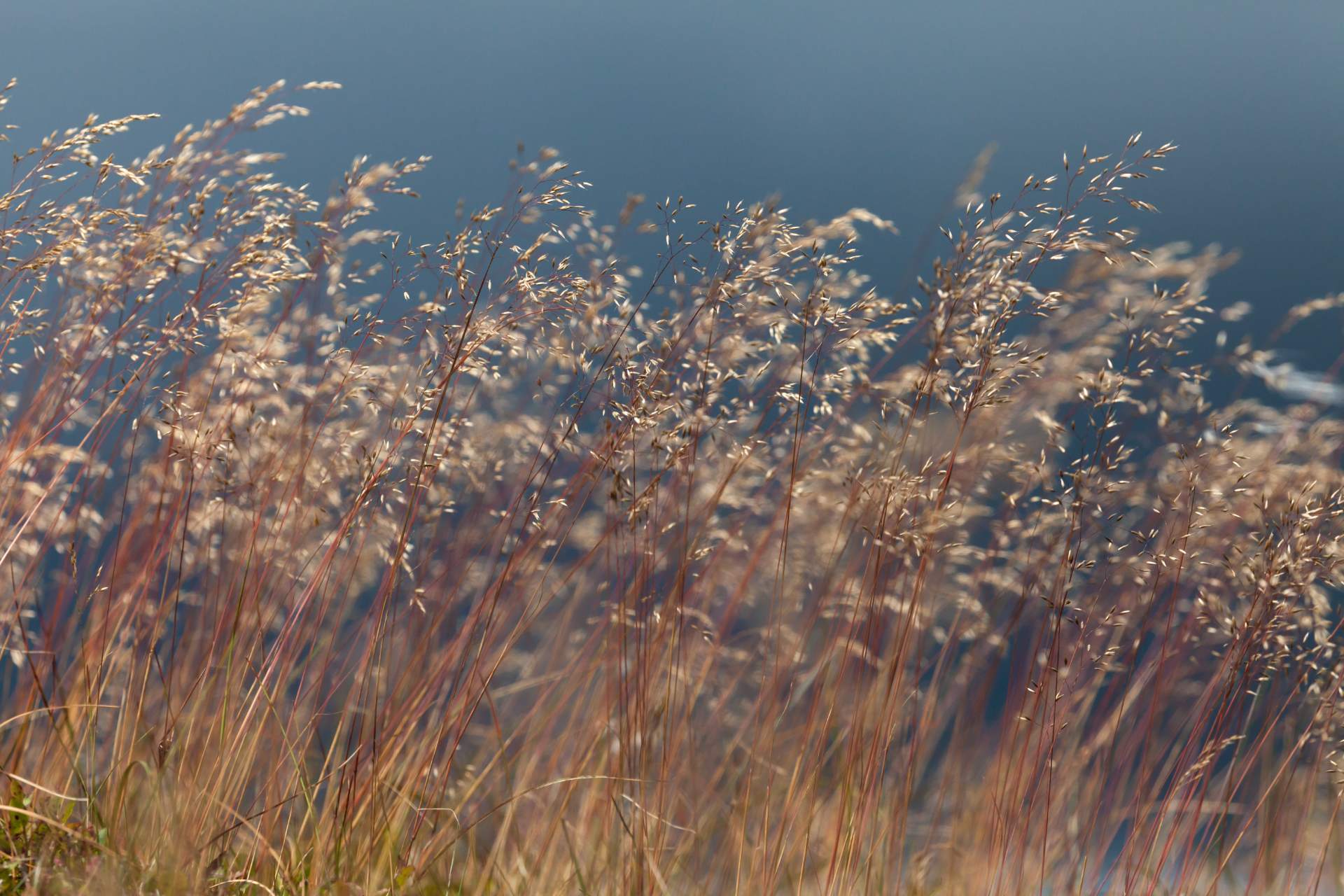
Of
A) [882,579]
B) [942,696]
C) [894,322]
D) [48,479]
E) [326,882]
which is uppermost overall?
[894,322]

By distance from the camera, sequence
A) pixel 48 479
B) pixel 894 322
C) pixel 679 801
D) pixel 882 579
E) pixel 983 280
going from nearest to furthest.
A: 1. pixel 983 280
2. pixel 894 322
3. pixel 882 579
4. pixel 679 801
5. pixel 48 479

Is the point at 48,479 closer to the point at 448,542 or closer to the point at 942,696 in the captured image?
the point at 448,542

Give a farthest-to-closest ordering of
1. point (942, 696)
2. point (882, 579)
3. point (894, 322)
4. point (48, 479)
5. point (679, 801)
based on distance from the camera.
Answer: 1. point (942, 696)
2. point (48, 479)
3. point (679, 801)
4. point (882, 579)
5. point (894, 322)

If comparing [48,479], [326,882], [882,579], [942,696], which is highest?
[882,579]

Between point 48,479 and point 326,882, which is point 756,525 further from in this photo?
point 48,479

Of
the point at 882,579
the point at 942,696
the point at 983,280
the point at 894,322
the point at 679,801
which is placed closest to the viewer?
the point at 983,280

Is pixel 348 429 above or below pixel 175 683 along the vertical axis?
above

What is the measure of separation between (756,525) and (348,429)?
112 centimetres

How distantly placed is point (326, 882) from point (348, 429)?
2.45 ft

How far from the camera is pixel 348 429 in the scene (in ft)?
5.76

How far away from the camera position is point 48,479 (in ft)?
6.79

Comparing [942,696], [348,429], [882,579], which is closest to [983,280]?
[882,579]

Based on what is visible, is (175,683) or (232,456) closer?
(232,456)

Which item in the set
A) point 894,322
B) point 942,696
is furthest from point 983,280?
point 942,696
